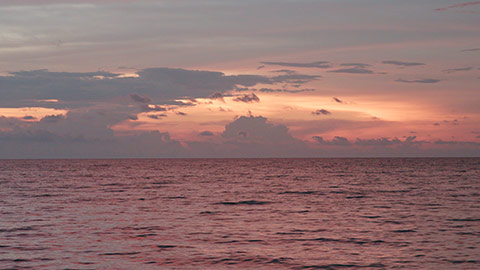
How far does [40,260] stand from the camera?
23766mm

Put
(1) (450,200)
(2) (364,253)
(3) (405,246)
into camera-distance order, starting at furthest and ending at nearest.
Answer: (1) (450,200) < (3) (405,246) < (2) (364,253)

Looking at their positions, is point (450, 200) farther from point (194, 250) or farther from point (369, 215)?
point (194, 250)

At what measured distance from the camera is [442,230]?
32.3m

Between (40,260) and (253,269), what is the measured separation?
9821 millimetres

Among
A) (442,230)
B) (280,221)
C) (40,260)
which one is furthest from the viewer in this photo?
→ (280,221)

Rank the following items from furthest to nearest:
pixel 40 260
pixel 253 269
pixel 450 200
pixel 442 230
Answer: pixel 450 200 < pixel 442 230 < pixel 40 260 < pixel 253 269

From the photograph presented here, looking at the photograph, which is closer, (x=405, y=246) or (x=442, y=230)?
(x=405, y=246)

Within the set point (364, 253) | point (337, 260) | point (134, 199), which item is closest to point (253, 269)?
point (337, 260)

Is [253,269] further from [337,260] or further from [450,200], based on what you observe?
[450,200]

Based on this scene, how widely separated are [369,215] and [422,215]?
13.1 ft

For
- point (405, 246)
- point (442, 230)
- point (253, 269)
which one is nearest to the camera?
point (253, 269)

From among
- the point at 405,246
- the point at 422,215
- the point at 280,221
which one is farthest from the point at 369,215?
the point at 405,246

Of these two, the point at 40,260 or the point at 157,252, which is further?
the point at 157,252

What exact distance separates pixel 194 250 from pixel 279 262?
4863 mm
